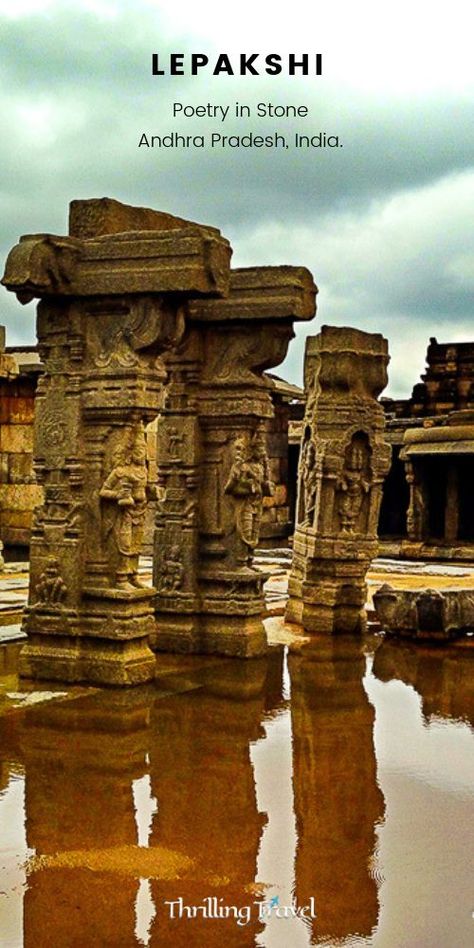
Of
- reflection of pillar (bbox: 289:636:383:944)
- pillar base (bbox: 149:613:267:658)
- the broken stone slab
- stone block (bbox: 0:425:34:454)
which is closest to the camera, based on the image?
reflection of pillar (bbox: 289:636:383:944)

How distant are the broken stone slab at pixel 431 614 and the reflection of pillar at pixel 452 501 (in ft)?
30.6

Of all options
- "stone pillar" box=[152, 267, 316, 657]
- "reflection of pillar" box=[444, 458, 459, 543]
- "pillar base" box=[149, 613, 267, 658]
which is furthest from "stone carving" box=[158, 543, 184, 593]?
"reflection of pillar" box=[444, 458, 459, 543]

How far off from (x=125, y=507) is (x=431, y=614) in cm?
392

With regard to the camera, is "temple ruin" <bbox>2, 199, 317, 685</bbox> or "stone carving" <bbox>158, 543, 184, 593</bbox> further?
"stone carving" <bbox>158, 543, 184, 593</bbox>

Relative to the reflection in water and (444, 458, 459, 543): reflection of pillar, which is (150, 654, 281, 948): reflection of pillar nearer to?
the reflection in water

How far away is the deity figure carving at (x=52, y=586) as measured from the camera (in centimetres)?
868

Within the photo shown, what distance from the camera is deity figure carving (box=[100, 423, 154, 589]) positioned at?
8.40 metres

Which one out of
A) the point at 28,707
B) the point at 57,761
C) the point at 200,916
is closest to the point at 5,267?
the point at 28,707

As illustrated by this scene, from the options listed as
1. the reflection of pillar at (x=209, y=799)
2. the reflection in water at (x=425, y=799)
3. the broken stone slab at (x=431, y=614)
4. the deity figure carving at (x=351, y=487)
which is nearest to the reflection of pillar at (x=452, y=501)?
the deity figure carving at (x=351, y=487)

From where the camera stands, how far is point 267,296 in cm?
949

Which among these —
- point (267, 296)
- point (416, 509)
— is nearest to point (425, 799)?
point (267, 296)

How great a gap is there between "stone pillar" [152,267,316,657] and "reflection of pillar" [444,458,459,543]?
11.1 m

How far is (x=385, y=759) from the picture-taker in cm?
672

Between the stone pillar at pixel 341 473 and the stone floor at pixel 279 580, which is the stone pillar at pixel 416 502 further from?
the stone pillar at pixel 341 473
